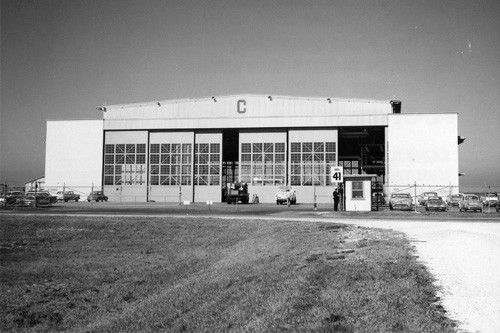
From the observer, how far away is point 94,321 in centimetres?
1215

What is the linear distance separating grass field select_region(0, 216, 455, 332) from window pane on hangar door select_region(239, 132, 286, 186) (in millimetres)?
37975

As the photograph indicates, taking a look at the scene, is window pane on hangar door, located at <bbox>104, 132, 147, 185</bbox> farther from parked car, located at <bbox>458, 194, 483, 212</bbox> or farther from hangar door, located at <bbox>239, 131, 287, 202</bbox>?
parked car, located at <bbox>458, 194, 483, 212</bbox>

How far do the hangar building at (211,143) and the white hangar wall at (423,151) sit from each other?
0.87ft

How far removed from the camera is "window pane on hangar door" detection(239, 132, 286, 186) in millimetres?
63344

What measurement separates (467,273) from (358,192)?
26612mm

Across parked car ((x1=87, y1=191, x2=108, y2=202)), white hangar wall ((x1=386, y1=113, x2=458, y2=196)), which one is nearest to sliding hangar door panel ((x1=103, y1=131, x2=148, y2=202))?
parked car ((x1=87, y1=191, x2=108, y2=202))

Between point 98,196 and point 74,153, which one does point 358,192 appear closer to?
point 98,196

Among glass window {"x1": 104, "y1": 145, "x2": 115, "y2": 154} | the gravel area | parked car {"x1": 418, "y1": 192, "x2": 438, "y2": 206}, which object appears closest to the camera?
the gravel area

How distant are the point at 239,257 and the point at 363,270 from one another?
6.39 m

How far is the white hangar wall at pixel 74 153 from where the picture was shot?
6531 cm

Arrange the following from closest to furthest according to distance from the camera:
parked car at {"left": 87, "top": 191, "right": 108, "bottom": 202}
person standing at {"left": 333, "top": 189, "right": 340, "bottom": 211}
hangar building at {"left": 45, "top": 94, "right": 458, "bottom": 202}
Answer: person standing at {"left": 333, "top": 189, "right": 340, "bottom": 211} < hangar building at {"left": 45, "top": 94, "right": 458, "bottom": 202} < parked car at {"left": 87, "top": 191, "right": 108, "bottom": 202}

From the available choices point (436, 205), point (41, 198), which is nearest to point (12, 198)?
point (41, 198)

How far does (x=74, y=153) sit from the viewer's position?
2591 inches

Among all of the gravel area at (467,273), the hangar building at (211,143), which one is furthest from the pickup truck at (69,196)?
the gravel area at (467,273)
